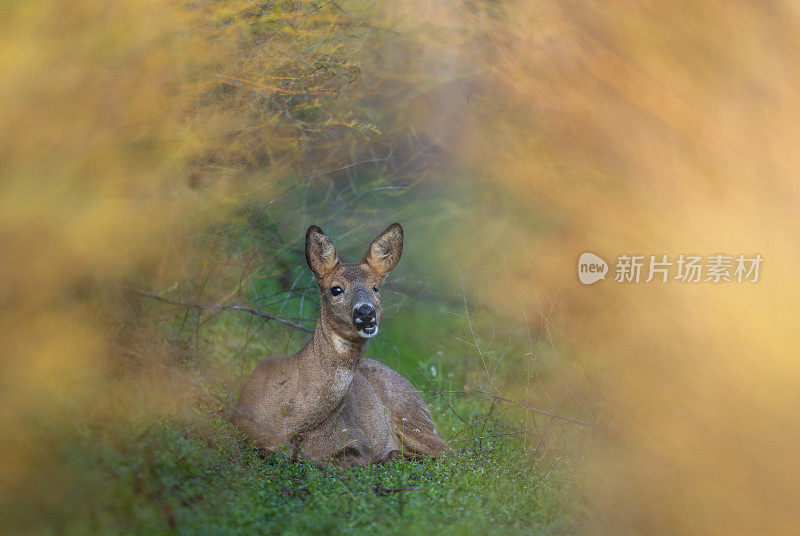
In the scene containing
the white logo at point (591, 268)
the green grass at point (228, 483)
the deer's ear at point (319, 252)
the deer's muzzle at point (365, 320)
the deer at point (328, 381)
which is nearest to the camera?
the green grass at point (228, 483)

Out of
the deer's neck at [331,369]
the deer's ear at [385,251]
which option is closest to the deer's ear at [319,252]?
the deer's ear at [385,251]

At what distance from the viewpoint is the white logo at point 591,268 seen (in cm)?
700

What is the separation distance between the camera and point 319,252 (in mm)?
6578

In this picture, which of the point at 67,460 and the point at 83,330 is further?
the point at 83,330

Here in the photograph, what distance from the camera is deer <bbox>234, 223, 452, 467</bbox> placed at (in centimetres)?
641

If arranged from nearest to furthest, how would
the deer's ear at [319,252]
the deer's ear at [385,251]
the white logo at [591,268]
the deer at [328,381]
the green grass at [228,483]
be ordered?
1. the green grass at [228,483]
2. the deer at [328,381]
3. the deer's ear at [319,252]
4. the deer's ear at [385,251]
5. the white logo at [591,268]

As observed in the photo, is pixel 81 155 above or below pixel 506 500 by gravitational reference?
above

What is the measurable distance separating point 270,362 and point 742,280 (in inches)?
115

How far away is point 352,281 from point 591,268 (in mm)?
1671

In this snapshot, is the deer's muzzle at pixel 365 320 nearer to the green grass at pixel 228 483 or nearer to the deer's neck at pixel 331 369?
the deer's neck at pixel 331 369

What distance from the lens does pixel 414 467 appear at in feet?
21.4

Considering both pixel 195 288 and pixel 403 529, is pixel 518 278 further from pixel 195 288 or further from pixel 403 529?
pixel 403 529

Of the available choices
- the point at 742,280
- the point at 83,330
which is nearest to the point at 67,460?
the point at 83,330

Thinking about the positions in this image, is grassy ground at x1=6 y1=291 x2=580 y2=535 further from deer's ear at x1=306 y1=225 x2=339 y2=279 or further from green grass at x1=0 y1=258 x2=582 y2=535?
deer's ear at x1=306 y1=225 x2=339 y2=279
